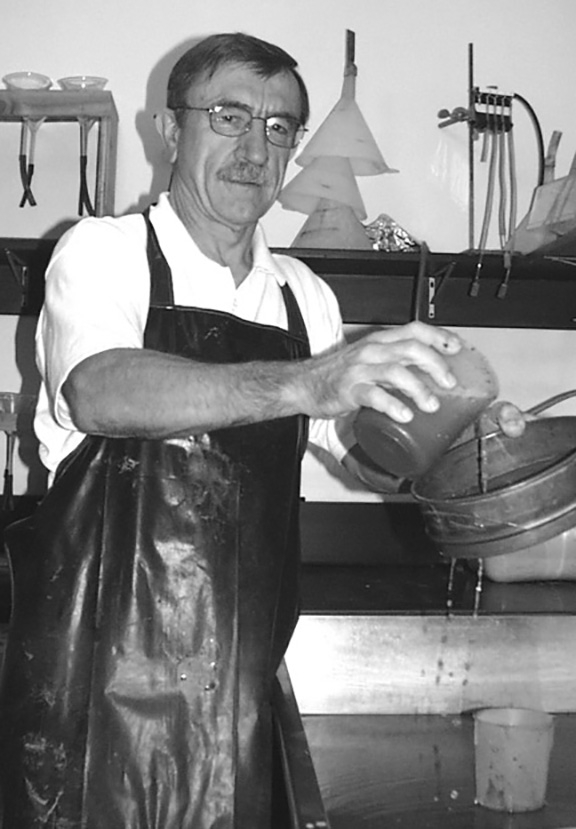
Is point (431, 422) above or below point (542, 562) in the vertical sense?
above

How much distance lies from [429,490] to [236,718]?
373mm

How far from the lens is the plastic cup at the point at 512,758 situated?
3.96 feet

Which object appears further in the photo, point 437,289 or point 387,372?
point 437,289

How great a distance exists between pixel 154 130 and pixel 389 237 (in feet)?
2.21

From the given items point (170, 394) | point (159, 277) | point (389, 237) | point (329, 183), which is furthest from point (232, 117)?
point (389, 237)

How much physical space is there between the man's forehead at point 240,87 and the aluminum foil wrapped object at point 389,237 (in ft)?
3.47

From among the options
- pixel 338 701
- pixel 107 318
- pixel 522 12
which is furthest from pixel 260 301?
pixel 522 12

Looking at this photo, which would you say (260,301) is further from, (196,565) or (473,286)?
(473,286)

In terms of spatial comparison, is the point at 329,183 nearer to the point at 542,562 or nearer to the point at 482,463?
the point at 542,562

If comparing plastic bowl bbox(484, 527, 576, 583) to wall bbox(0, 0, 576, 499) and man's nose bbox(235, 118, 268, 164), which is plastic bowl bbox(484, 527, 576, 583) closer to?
wall bbox(0, 0, 576, 499)

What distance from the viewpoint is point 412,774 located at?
1.46 m

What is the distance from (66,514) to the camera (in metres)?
1.32

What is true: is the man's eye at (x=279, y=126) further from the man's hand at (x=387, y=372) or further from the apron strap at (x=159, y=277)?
the man's hand at (x=387, y=372)

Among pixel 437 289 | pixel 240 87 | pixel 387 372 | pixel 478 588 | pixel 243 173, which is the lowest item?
pixel 478 588
